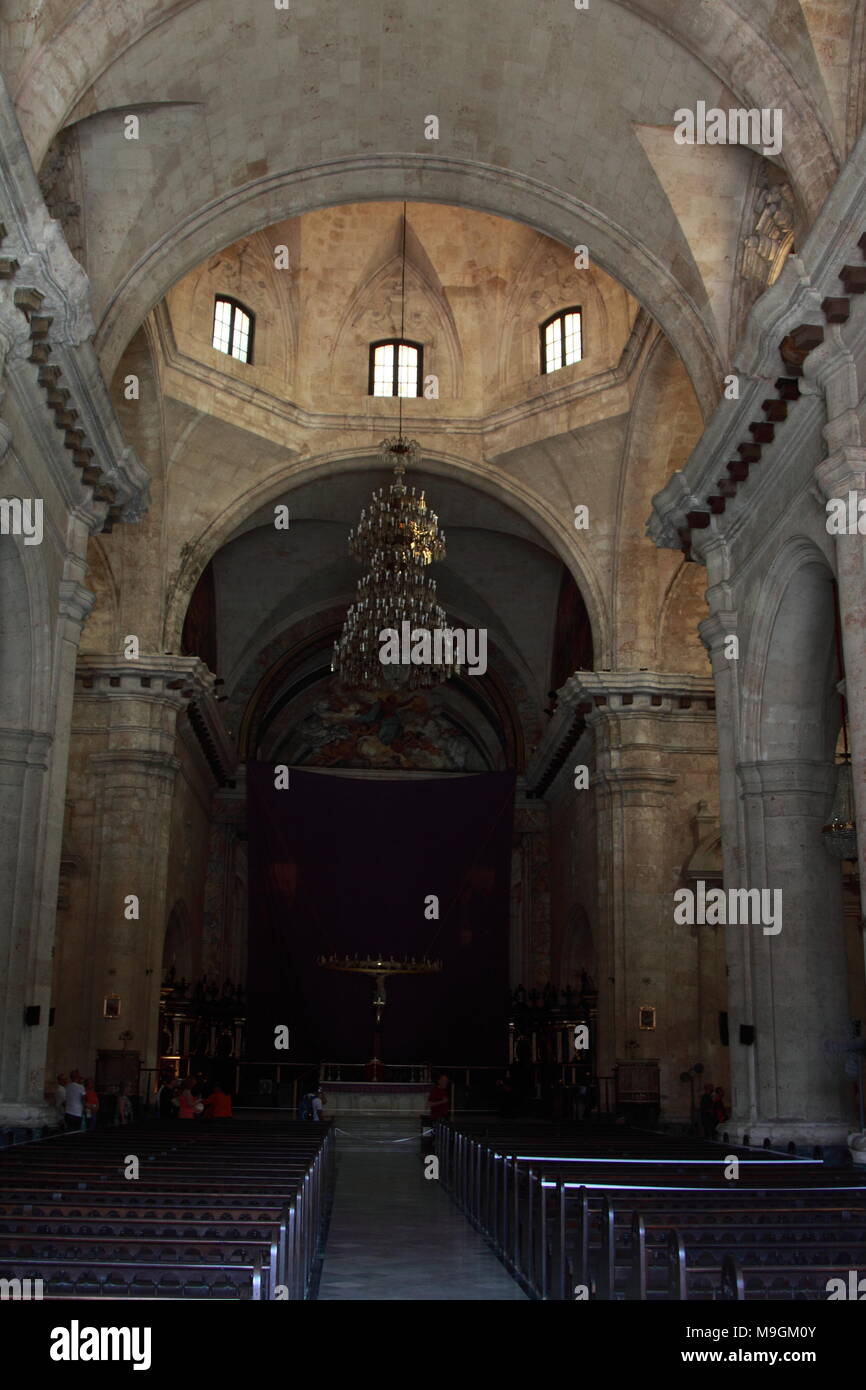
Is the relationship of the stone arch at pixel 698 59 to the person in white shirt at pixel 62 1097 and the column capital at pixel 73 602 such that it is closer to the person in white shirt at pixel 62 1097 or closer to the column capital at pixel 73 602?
the column capital at pixel 73 602

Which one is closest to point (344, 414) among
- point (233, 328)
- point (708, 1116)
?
point (233, 328)

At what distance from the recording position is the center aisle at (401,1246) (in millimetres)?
6684

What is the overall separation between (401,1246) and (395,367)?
17.0 meters

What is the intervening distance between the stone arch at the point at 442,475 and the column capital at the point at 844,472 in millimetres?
10732

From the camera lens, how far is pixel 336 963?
23.5 m

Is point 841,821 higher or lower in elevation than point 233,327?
lower

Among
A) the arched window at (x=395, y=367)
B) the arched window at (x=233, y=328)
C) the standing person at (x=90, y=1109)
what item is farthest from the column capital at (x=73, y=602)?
the arched window at (x=395, y=367)

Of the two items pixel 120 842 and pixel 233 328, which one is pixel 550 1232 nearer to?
pixel 120 842

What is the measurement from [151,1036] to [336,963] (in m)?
5.08

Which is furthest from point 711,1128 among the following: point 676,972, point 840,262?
point 840,262

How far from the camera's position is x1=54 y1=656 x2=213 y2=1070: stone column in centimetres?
1866

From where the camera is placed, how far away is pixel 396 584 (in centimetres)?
1733

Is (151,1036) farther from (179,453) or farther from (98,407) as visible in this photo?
(98,407)

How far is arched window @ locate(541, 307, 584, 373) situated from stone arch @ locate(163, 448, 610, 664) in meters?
2.08
